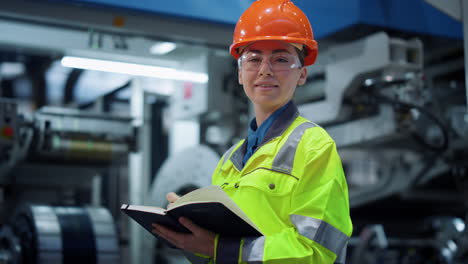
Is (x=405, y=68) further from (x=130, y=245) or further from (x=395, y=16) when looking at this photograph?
(x=130, y=245)

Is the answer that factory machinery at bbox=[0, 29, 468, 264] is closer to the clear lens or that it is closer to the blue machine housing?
the blue machine housing

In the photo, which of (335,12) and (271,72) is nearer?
(271,72)

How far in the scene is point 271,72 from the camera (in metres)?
2.02

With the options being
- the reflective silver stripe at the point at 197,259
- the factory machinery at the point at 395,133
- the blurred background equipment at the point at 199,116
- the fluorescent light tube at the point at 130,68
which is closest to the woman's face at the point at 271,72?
the reflective silver stripe at the point at 197,259

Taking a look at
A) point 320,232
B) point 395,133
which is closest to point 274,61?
point 320,232

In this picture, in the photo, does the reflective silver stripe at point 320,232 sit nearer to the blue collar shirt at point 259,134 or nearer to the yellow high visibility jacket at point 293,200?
the yellow high visibility jacket at point 293,200

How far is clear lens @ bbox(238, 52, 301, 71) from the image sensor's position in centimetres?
204

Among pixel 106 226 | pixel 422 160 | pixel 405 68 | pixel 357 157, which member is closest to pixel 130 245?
pixel 106 226

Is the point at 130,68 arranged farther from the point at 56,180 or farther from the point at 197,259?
the point at 197,259

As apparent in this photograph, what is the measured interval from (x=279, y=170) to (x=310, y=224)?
8.5 inches

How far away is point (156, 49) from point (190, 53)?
1.25 feet

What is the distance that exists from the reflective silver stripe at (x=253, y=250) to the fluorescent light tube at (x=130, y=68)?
177 inches

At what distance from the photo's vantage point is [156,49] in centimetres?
691

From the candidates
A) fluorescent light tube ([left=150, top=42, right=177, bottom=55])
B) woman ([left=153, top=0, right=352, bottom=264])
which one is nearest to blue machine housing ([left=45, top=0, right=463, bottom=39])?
fluorescent light tube ([left=150, top=42, right=177, bottom=55])
